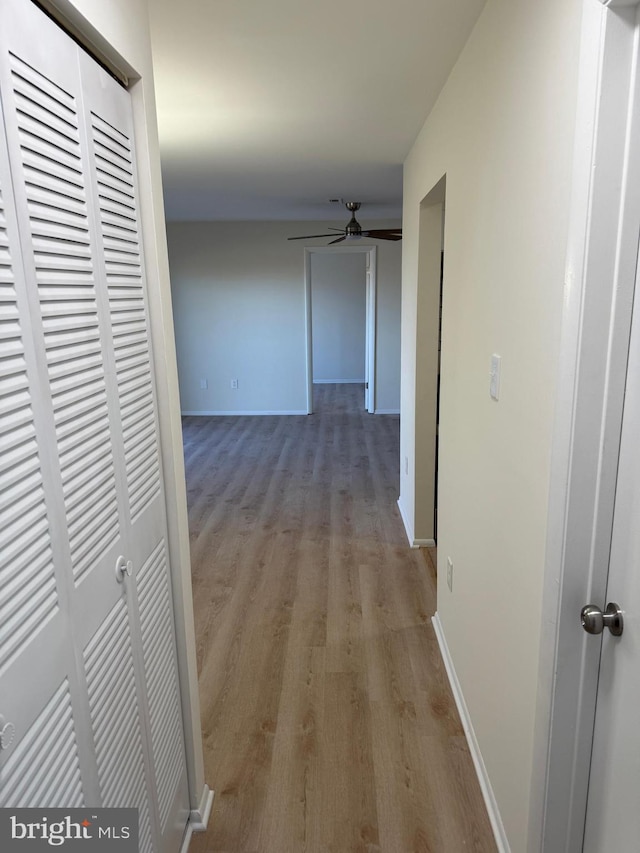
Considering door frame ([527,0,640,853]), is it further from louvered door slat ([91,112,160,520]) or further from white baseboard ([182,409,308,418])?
white baseboard ([182,409,308,418])

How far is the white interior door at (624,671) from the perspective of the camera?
3.31ft

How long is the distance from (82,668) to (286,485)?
3.74 meters

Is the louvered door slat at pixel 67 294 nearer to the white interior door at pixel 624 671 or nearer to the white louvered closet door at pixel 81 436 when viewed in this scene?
the white louvered closet door at pixel 81 436

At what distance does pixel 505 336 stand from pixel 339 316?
815 cm

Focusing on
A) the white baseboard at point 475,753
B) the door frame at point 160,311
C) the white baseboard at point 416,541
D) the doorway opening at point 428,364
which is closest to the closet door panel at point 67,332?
the door frame at point 160,311

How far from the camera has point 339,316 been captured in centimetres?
950

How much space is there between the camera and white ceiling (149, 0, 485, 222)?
164cm

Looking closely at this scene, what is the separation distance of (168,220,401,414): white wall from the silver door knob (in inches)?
232

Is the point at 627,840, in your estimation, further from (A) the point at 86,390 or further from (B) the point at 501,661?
(A) the point at 86,390

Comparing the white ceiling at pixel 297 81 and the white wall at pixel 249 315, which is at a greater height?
Answer: the white ceiling at pixel 297 81

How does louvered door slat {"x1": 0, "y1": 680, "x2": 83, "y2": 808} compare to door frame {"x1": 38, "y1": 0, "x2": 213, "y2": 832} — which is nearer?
louvered door slat {"x1": 0, "y1": 680, "x2": 83, "y2": 808}

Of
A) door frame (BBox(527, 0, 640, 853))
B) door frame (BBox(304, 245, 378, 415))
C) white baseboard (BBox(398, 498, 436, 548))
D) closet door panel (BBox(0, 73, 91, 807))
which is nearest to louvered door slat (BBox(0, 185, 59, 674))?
closet door panel (BBox(0, 73, 91, 807))

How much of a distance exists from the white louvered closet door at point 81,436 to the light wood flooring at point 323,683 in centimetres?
54

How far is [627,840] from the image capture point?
1051mm
